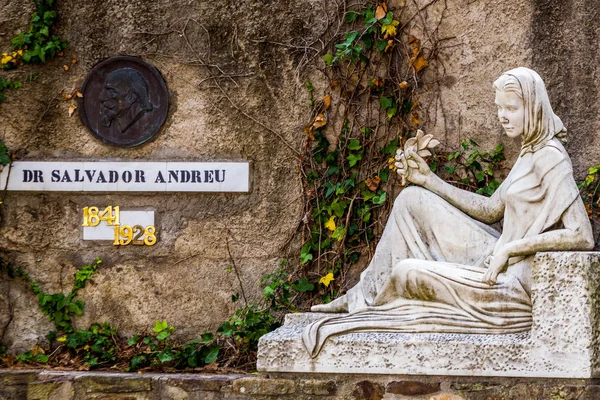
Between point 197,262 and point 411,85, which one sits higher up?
point 411,85

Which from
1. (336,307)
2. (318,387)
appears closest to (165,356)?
(336,307)

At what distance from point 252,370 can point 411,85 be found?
184 centimetres

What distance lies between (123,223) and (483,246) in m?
2.21

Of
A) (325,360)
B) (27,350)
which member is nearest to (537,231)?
(325,360)

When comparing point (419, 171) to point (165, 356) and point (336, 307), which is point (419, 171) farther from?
point (165, 356)

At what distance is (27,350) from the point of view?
6719 millimetres

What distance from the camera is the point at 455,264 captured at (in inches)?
215

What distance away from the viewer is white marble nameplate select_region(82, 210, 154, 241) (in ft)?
22.1

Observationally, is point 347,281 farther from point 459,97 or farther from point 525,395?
point 525,395

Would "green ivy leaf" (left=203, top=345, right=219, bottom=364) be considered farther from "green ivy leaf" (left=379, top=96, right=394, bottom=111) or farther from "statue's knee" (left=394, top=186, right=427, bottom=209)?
"green ivy leaf" (left=379, top=96, right=394, bottom=111)

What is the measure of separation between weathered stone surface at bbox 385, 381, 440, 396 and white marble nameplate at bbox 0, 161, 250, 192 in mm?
1826

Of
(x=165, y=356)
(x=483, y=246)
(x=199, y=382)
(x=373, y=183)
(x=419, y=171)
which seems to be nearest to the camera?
(x=483, y=246)

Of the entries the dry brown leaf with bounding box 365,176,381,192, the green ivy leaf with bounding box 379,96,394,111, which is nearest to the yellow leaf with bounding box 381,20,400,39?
the green ivy leaf with bounding box 379,96,394,111

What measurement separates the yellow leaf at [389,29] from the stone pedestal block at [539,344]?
194cm
